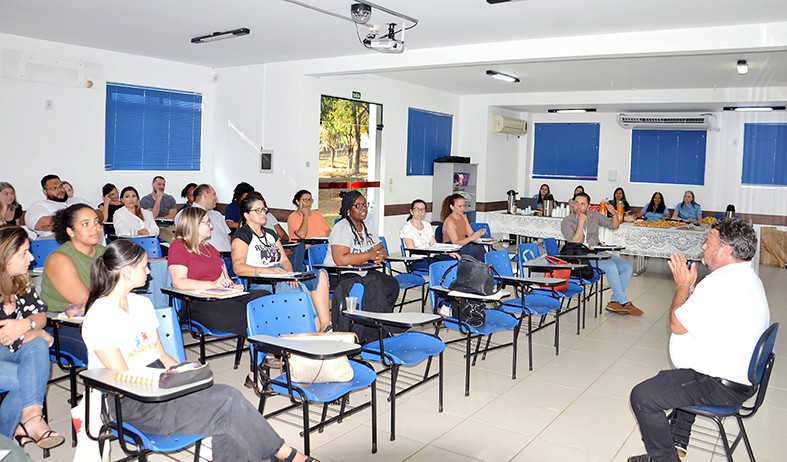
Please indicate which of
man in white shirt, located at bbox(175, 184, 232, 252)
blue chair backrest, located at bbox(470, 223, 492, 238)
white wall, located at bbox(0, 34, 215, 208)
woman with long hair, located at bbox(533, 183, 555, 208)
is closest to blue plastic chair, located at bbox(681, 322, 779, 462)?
man in white shirt, located at bbox(175, 184, 232, 252)

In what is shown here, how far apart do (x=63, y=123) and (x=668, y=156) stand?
10874 mm

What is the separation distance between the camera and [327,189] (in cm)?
1000

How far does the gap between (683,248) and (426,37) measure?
16.4ft

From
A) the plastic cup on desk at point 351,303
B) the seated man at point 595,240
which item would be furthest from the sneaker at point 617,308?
the plastic cup on desk at point 351,303

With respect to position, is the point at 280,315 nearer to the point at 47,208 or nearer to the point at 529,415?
the point at 529,415

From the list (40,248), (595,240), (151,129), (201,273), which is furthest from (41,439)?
(151,129)

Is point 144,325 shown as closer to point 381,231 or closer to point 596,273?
point 596,273

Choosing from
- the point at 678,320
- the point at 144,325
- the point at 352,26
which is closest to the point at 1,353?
the point at 144,325

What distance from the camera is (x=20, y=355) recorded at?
11.0 feet

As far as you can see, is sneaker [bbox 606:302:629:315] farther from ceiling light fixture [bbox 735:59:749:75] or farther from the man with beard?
the man with beard

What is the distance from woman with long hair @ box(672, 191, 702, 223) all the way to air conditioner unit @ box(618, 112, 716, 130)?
4.55 feet

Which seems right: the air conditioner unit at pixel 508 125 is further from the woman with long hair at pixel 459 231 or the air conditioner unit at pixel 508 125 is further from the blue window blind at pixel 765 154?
the woman with long hair at pixel 459 231

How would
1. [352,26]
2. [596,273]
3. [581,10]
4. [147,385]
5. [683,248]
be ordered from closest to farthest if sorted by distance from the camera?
[147,385], [581,10], [352,26], [596,273], [683,248]

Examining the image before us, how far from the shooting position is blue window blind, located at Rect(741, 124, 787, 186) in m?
12.0
